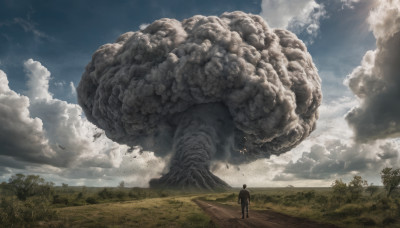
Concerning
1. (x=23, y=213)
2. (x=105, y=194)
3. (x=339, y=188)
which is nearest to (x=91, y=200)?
(x=105, y=194)

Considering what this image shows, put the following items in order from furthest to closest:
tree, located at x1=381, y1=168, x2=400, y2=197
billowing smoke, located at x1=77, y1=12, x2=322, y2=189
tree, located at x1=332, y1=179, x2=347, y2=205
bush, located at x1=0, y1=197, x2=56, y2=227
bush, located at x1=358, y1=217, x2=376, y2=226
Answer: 1. billowing smoke, located at x1=77, y1=12, x2=322, y2=189
2. tree, located at x1=381, y1=168, x2=400, y2=197
3. tree, located at x1=332, y1=179, x2=347, y2=205
4. bush, located at x1=0, y1=197, x2=56, y2=227
5. bush, located at x1=358, y1=217, x2=376, y2=226

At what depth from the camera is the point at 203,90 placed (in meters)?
54.3

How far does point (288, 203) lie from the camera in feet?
79.4

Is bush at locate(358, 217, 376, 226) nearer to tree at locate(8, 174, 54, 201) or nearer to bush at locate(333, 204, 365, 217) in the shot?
bush at locate(333, 204, 365, 217)

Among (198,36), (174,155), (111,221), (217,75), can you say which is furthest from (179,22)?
(111,221)

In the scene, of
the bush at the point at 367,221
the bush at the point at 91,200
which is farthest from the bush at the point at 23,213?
the bush at the point at 367,221

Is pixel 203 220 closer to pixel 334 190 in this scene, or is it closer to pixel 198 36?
pixel 334 190

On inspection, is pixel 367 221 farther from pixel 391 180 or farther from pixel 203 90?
pixel 203 90

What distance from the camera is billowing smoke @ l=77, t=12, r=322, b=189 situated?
171ft

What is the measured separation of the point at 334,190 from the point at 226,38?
40172 millimetres

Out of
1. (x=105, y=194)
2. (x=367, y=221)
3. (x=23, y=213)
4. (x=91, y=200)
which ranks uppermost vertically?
(x=105, y=194)

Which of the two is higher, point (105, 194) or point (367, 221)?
point (105, 194)

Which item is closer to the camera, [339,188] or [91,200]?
[339,188]

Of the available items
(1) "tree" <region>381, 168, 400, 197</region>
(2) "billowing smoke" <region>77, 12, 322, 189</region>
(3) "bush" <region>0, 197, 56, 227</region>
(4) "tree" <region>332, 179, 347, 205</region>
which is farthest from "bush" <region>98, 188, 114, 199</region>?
(1) "tree" <region>381, 168, 400, 197</region>
